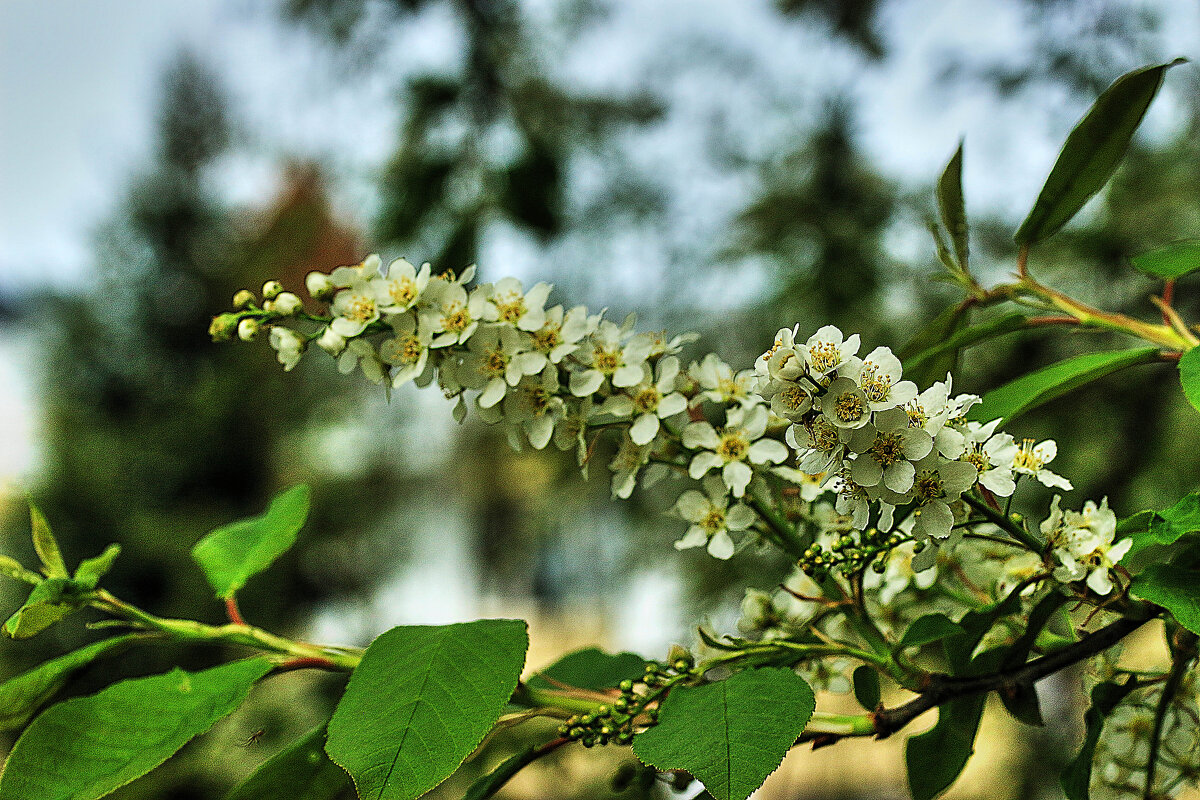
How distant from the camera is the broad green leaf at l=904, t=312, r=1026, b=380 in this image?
0.43 m

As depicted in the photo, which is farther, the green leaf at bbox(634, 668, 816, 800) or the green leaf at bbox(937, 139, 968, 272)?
the green leaf at bbox(937, 139, 968, 272)

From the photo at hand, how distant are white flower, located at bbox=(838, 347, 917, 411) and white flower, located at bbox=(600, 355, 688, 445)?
10cm

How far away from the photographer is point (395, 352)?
1.36ft

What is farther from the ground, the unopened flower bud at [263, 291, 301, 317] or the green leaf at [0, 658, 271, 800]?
the unopened flower bud at [263, 291, 301, 317]

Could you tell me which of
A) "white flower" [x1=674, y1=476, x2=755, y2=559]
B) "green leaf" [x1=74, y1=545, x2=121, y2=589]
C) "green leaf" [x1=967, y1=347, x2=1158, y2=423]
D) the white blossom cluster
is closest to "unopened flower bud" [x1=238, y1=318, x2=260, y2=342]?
the white blossom cluster

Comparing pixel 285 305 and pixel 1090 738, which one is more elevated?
pixel 285 305

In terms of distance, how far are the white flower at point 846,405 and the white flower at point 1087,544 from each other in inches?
4.3

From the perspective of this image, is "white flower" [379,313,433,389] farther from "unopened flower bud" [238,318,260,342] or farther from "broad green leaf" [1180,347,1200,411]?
"broad green leaf" [1180,347,1200,411]

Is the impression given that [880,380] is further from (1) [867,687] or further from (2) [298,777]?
(2) [298,777]

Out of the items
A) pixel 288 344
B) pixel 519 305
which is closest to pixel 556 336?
pixel 519 305

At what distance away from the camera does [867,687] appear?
1.25 feet

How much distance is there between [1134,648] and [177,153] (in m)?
3.95

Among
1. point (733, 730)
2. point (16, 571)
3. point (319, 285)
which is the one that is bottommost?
point (733, 730)

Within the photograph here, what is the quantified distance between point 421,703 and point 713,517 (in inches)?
5.7
